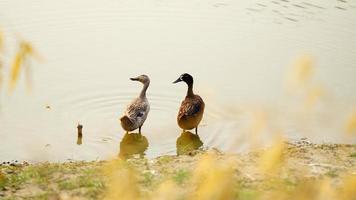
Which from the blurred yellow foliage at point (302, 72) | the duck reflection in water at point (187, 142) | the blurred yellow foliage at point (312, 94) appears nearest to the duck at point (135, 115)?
the duck reflection in water at point (187, 142)

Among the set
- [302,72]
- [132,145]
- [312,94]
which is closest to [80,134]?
[132,145]

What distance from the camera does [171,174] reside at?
8078 mm

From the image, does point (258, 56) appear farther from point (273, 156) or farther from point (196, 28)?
point (273, 156)

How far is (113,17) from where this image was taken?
1648 centimetres

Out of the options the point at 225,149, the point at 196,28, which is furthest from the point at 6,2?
the point at 225,149

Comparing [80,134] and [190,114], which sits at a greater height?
[190,114]

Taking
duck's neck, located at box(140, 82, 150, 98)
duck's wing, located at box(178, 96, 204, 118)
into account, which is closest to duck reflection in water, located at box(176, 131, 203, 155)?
duck's wing, located at box(178, 96, 204, 118)

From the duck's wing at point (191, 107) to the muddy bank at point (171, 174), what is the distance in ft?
4.45

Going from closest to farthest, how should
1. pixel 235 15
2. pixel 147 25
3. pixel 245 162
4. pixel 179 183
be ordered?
1. pixel 179 183
2. pixel 245 162
3. pixel 147 25
4. pixel 235 15

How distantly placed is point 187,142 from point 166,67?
3217mm

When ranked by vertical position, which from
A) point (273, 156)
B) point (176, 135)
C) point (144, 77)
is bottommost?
point (176, 135)

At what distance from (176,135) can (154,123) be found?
605 mm

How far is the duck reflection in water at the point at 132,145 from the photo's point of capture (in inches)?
406

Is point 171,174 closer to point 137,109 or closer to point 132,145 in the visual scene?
point 132,145
